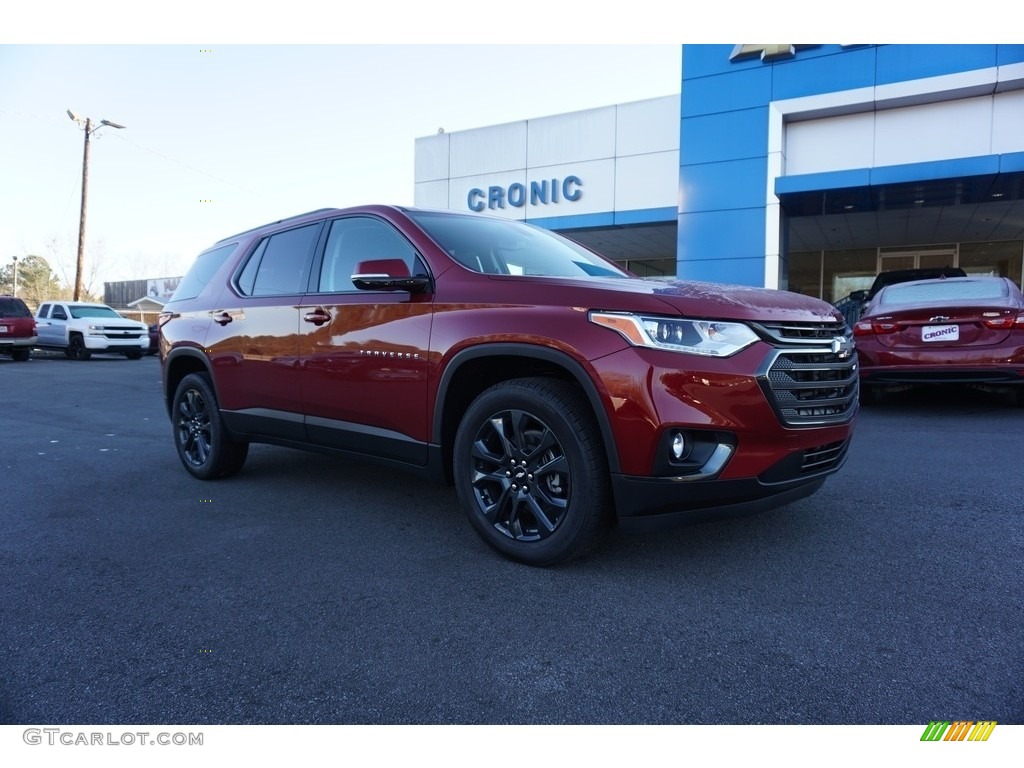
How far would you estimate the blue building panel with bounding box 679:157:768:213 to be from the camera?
1424 centimetres

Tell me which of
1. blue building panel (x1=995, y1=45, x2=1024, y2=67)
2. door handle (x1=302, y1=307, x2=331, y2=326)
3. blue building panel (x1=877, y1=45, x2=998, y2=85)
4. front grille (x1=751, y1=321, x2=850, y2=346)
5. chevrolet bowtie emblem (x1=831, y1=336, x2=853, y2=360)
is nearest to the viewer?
front grille (x1=751, y1=321, x2=850, y2=346)

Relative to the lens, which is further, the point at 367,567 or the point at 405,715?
the point at 367,567

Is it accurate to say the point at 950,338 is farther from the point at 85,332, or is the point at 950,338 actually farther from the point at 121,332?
the point at 85,332

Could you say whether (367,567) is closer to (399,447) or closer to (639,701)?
(399,447)

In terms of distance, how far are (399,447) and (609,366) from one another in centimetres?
125

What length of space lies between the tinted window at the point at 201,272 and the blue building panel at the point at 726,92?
486 inches

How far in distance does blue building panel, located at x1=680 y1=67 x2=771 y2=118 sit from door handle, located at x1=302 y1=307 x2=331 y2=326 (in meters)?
13.0

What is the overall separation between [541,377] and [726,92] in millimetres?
13643

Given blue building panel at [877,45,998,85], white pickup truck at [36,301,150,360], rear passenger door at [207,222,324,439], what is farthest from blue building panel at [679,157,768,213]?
white pickup truck at [36,301,150,360]

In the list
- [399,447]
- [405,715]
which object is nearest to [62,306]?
[399,447]

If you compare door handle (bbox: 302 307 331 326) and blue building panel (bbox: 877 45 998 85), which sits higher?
blue building panel (bbox: 877 45 998 85)

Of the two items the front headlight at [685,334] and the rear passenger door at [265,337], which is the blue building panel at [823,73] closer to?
the rear passenger door at [265,337]

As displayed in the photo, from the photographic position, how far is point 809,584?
277 centimetres
